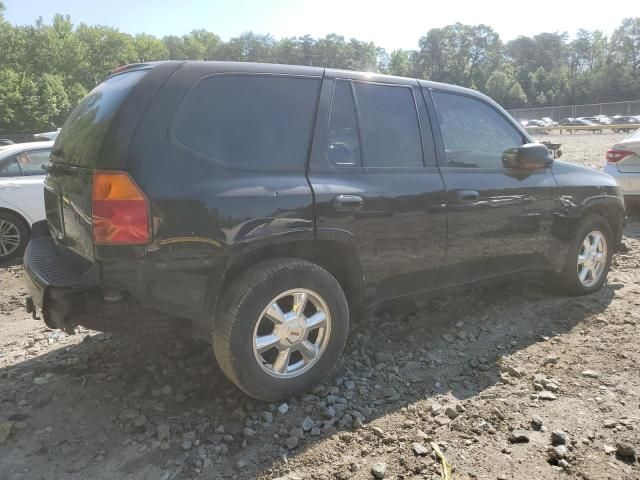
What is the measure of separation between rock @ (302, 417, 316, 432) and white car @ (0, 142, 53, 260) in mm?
5316

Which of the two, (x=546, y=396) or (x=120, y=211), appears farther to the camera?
(x=546, y=396)

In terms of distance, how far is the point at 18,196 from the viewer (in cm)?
679

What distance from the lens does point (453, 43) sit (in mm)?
123750

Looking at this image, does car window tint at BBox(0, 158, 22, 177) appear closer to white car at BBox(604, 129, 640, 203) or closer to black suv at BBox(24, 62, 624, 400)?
black suv at BBox(24, 62, 624, 400)

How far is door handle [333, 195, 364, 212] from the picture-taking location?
10.1ft

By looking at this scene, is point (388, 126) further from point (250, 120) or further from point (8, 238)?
point (8, 238)

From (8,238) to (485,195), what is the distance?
5.99m

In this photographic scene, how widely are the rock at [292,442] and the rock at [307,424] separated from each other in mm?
115

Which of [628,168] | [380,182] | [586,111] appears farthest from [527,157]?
[586,111]

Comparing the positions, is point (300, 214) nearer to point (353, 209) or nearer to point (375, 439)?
point (353, 209)

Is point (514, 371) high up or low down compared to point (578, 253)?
down

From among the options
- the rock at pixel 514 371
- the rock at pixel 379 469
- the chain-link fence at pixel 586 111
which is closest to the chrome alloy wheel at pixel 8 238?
the rock at pixel 379 469

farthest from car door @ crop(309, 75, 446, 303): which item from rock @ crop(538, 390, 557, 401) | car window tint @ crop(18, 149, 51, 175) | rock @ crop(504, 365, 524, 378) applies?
car window tint @ crop(18, 149, 51, 175)

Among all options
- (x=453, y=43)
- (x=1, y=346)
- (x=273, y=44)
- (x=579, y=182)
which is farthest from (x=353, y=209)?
(x=453, y=43)
